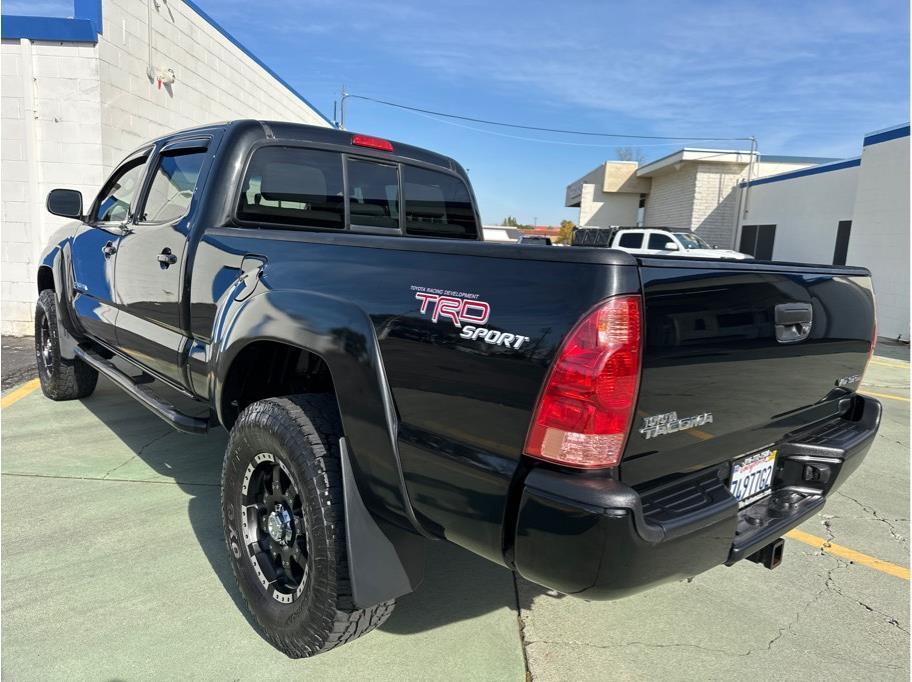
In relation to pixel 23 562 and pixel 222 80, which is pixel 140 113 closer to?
pixel 222 80

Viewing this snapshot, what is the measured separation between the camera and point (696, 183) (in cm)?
2339

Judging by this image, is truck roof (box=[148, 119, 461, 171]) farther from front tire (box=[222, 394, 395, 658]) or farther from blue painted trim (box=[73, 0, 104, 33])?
blue painted trim (box=[73, 0, 104, 33])

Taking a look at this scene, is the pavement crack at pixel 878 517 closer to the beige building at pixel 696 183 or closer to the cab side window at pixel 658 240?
the cab side window at pixel 658 240

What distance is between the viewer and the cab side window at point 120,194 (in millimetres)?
4023

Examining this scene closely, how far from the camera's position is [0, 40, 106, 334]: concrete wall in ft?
25.4

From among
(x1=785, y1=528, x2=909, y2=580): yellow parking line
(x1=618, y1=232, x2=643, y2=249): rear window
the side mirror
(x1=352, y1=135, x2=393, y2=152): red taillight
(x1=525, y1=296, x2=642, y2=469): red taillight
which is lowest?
(x1=785, y1=528, x2=909, y2=580): yellow parking line

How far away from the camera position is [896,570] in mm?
3197

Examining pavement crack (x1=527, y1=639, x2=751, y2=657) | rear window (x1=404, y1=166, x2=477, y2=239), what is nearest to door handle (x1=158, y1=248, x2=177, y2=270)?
rear window (x1=404, y1=166, x2=477, y2=239)

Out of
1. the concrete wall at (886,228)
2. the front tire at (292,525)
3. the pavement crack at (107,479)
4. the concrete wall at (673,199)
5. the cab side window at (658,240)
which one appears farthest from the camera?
the concrete wall at (673,199)

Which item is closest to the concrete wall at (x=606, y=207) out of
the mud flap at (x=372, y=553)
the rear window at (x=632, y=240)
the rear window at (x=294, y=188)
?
the rear window at (x=632, y=240)

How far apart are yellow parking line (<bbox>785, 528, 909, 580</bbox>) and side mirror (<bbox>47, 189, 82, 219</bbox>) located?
16.2 ft

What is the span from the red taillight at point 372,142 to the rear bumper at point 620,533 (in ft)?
8.32

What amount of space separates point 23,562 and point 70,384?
2752 millimetres

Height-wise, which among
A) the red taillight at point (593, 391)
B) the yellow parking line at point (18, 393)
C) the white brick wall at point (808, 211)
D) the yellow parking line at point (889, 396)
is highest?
the white brick wall at point (808, 211)
